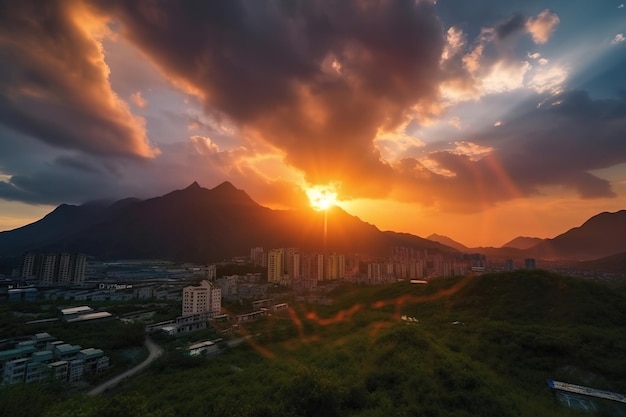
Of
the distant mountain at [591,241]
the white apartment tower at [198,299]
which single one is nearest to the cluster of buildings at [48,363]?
the white apartment tower at [198,299]

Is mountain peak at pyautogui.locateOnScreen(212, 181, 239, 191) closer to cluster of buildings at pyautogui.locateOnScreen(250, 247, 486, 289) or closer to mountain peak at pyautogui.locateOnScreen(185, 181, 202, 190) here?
mountain peak at pyautogui.locateOnScreen(185, 181, 202, 190)

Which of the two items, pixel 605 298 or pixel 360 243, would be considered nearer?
pixel 605 298

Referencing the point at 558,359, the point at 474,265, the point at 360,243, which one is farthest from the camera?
the point at 360,243

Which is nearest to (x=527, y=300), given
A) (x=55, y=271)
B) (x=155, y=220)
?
(x=55, y=271)

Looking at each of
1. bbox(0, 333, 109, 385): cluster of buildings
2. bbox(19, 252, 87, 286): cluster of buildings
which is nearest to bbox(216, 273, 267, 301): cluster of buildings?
bbox(0, 333, 109, 385): cluster of buildings

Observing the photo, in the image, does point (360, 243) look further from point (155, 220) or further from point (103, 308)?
point (103, 308)

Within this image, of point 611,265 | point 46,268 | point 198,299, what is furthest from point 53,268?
point 611,265

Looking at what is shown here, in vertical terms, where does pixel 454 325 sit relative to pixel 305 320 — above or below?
above

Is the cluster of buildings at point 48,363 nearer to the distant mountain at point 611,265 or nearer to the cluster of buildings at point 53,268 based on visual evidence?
the cluster of buildings at point 53,268
